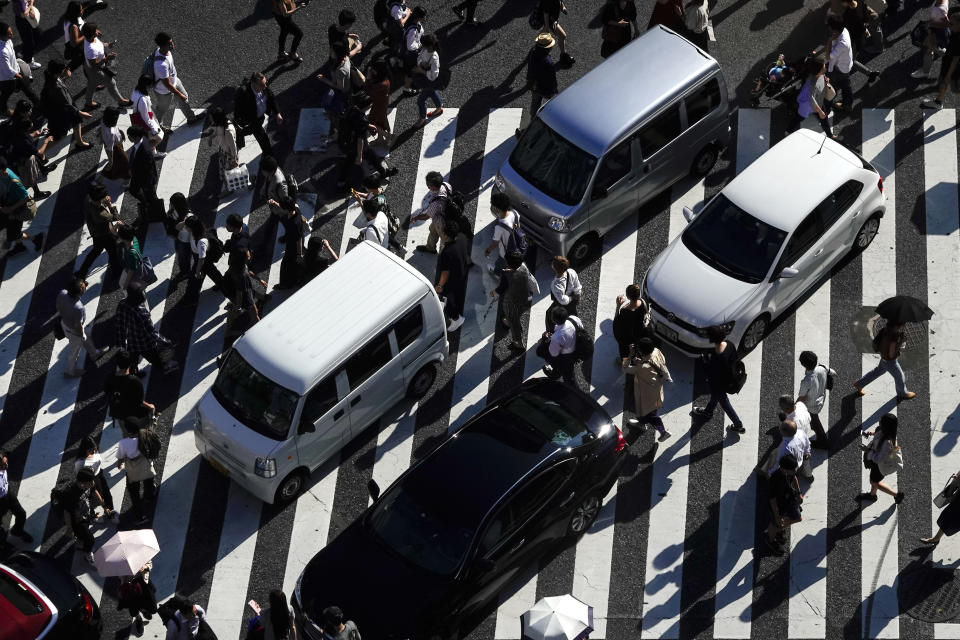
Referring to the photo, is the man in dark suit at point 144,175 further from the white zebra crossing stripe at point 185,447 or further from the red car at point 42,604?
the red car at point 42,604

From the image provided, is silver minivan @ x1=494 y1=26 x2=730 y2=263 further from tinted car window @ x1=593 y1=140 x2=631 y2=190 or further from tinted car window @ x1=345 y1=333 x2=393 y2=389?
tinted car window @ x1=345 y1=333 x2=393 y2=389

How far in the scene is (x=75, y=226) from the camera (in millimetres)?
22844

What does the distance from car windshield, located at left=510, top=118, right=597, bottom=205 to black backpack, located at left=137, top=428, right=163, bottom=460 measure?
7004mm

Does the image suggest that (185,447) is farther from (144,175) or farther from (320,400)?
(144,175)

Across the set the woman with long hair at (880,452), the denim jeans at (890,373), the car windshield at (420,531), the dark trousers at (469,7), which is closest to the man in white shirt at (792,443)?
the woman with long hair at (880,452)

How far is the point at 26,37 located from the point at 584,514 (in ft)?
46.6

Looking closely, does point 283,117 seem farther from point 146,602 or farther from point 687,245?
point 146,602

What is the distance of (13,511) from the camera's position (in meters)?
18.3

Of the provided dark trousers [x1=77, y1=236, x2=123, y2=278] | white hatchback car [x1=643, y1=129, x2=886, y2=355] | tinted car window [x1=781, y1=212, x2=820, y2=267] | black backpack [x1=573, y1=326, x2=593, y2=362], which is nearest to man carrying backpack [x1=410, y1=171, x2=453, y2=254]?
black backpack [x1=573, y1=326, x2=593, y2=362]

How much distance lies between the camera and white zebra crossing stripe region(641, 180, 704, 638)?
57.9 ft

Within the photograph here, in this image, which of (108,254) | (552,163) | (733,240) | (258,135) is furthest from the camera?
(258,135)

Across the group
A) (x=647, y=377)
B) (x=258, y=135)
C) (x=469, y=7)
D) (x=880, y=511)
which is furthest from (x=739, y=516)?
(x=469, y=7)

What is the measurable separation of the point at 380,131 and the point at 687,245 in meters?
5.99

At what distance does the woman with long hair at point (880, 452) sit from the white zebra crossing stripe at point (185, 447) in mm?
9270
